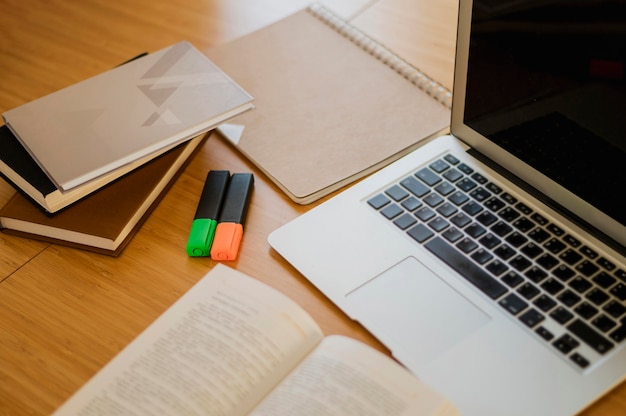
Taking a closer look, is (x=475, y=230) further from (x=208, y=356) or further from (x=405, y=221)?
(x=208, y=356)

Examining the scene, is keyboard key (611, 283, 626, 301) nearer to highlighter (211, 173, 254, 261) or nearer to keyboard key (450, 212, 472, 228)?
keyboard key (450, 212, 472, 228)

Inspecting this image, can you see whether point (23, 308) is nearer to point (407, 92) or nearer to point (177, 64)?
point (177, 64)

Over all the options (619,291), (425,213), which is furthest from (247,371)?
(619,291)

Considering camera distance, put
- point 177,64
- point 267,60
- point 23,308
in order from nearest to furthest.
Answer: point 23,308 → point 177,64 → point 267,60

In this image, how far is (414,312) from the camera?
744mm

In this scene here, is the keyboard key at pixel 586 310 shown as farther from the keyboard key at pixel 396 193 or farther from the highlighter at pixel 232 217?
the highlighter at pixel 232 217

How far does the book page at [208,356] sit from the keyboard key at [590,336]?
0.26 meters

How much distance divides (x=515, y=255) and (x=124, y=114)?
1.67ft

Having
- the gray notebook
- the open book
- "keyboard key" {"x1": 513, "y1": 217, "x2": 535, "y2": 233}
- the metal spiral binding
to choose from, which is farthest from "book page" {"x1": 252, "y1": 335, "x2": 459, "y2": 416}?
the metal spiral binding

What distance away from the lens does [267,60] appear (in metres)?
1.09

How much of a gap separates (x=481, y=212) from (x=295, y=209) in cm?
A: 23

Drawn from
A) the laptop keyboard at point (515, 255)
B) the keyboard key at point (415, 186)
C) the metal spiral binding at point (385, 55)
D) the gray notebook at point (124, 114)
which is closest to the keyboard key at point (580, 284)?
the laptop keyboard at point (515, 255)

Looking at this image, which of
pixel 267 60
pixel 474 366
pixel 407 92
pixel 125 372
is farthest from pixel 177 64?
pixel 474 366

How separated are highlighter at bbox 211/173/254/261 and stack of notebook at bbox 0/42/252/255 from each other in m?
0.08
